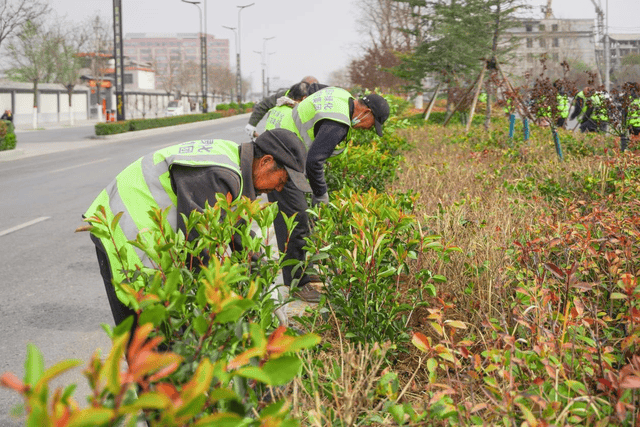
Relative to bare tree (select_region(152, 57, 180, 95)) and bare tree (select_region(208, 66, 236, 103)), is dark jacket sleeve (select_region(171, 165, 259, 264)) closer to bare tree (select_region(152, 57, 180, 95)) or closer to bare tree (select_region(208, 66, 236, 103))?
bare tree (select_region(152, 57, 180, 95))

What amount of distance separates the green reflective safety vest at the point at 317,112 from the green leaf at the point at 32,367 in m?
3.94

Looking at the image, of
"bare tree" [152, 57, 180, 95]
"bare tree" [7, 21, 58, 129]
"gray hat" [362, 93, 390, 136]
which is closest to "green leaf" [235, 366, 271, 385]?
"gray hat" [362, 93, 390, 136]

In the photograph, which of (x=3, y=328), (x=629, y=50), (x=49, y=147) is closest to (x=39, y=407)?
(x=3, y=328)

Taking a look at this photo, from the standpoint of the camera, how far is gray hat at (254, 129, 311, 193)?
9.55 ft

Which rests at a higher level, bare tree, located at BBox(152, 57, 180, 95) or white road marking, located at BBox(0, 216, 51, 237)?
bare tree, located at BBox(152, 57, 180, 95)

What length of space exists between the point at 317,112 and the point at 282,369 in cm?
384

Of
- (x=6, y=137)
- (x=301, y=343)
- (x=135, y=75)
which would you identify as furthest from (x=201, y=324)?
(x=135, y=75)

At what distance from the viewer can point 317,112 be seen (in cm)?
480

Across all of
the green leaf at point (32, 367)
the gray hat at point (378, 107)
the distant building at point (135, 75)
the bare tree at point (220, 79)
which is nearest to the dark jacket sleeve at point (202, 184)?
the green leaf at point (32, 367)

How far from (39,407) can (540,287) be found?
2.42m

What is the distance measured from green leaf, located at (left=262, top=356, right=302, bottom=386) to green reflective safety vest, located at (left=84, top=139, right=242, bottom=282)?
1673mm

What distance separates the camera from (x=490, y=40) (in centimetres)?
1867

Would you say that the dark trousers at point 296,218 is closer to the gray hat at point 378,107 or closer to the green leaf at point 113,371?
the gray hat at point 378,107

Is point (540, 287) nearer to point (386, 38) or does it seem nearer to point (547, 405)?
point (547, 405)
